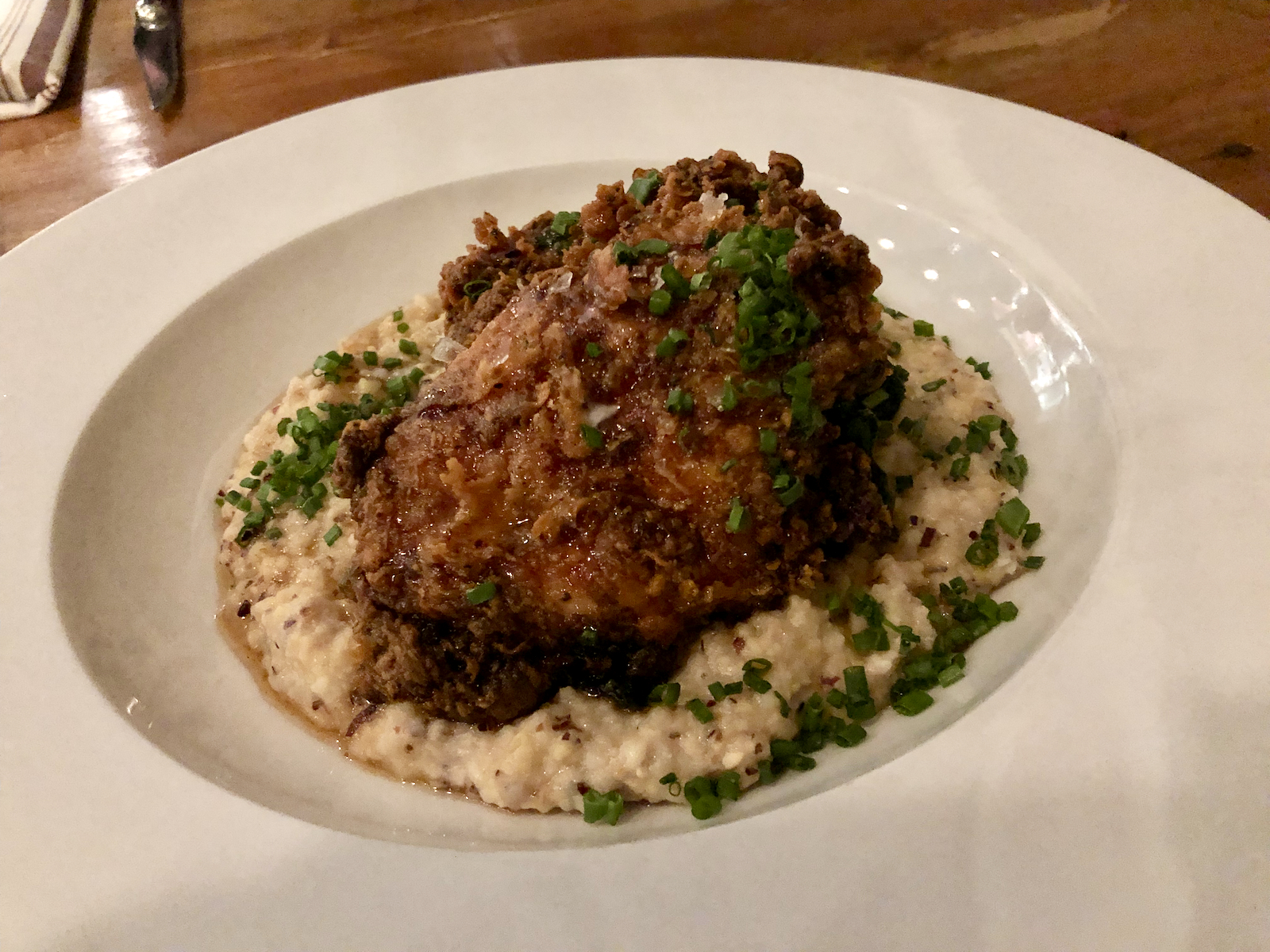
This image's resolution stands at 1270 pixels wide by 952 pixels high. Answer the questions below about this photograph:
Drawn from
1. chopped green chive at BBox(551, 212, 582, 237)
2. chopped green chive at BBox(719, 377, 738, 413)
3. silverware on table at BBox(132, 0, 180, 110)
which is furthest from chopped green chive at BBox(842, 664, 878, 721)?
silverware on table at BBox(132, 0, 180, 110)

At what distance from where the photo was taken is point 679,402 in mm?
2562

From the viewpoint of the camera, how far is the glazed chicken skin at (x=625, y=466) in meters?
2.61

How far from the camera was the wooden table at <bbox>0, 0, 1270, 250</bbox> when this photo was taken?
4.62 metres

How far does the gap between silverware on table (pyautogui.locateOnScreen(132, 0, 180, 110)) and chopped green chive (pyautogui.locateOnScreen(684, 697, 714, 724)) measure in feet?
17.6

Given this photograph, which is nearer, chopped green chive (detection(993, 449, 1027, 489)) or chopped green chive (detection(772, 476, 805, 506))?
chopped green chive (detection(772, 476, 805, 506))

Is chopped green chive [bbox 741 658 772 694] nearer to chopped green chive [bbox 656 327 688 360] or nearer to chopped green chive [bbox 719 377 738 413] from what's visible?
chopped green chive [bbox 719 377 738 413]

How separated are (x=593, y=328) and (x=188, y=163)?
3188 mm

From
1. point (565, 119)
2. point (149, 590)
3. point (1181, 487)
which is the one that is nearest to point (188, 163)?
point (565, 119)

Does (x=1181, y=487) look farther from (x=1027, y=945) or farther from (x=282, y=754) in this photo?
(x=282, y=754)

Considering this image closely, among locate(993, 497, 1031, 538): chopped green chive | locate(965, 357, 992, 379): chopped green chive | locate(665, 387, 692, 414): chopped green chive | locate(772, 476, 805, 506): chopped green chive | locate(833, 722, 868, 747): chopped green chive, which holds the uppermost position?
locate(665, 387, 692, 414): chopped green chive

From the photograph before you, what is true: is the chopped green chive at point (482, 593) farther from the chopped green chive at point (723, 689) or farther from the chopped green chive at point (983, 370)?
the chopped green chive at point (983, 370)

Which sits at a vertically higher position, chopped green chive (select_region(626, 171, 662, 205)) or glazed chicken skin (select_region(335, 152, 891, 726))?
chopped green chive (select_region(626, 171, 662, 205))

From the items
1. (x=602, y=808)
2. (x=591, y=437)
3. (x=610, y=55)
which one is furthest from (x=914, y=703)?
(x=610, y=55)

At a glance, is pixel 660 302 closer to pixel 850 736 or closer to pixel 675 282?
pixel 675 282
